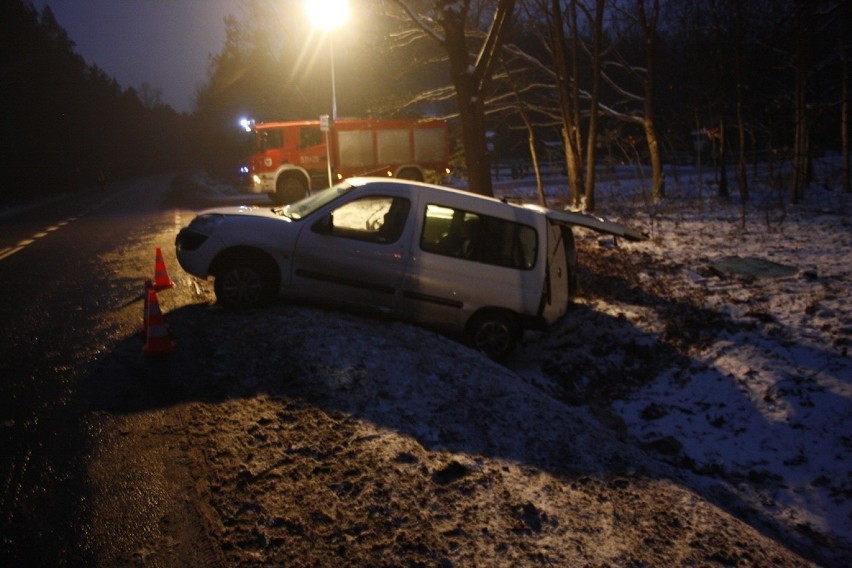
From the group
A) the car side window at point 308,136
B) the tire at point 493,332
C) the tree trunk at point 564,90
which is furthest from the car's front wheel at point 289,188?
the tire at point 493,332

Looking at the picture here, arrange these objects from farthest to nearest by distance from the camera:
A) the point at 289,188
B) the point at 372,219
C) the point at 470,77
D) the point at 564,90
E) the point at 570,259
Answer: the point at 289,188 → the point at 564,90 → the point at 470,77 → the point at 570,259 → the point at 372,219

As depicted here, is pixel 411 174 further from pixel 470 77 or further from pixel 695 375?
pixel 695 375

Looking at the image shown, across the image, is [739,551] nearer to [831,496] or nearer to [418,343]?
[831,496]

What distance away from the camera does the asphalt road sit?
330 cm

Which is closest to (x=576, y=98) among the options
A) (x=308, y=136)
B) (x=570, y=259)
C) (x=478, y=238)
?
(x=570, y=259)

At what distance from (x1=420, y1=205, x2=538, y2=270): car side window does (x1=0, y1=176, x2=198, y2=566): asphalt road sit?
3.35 metres

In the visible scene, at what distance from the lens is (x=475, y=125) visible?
1363cm

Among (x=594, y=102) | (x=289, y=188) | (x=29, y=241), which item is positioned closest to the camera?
(x=29, y=241)

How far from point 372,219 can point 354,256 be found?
47cm

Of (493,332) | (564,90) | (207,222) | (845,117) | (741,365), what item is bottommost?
(741,365)

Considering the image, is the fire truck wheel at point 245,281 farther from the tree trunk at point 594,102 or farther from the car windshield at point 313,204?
the tree trunk at point 594,102

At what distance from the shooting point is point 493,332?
730 centimetres

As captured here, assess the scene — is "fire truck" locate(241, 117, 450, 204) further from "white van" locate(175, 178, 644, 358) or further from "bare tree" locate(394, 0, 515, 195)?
"white van" locate(175, 178, 644, 358)

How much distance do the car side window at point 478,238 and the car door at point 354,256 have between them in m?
0.29
